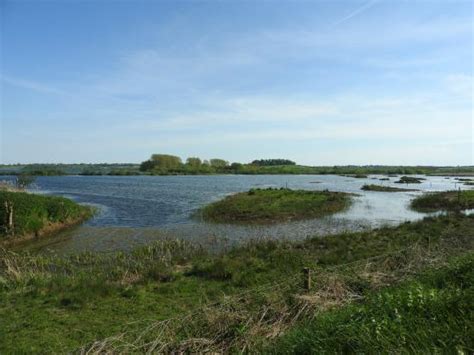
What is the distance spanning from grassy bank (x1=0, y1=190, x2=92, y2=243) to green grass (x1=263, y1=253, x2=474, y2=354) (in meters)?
21.1

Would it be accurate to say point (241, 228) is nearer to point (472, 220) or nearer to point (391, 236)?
point (391, 236)

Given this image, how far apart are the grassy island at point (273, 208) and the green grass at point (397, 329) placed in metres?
22.8

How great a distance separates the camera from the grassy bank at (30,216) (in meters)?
21.7

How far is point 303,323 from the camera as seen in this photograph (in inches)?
251

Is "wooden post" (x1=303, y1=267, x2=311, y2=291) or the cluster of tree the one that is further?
the cluster of tree

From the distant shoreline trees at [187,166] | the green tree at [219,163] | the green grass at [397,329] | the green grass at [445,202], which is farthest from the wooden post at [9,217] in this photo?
the green tree at [219,163]

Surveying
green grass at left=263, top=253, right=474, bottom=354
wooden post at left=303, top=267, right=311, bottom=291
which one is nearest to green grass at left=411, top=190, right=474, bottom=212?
wooden post at left=303, top=267, right=311, bottom=291

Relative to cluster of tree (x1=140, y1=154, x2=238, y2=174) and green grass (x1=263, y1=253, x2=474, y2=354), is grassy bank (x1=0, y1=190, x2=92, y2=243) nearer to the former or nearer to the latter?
green grass (x1=263, y1=253, x2=474, y2=354)

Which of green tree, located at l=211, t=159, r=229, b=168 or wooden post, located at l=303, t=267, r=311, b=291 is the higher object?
green tree, located at l=211, t=159, r=229, b=168

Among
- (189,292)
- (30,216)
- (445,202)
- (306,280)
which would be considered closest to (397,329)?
(306,280)

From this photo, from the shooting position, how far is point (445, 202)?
37562 mm

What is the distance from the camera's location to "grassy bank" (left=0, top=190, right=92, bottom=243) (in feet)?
71.2

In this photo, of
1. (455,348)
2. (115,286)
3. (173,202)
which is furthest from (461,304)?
(173,202)

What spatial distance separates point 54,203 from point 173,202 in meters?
15.6
